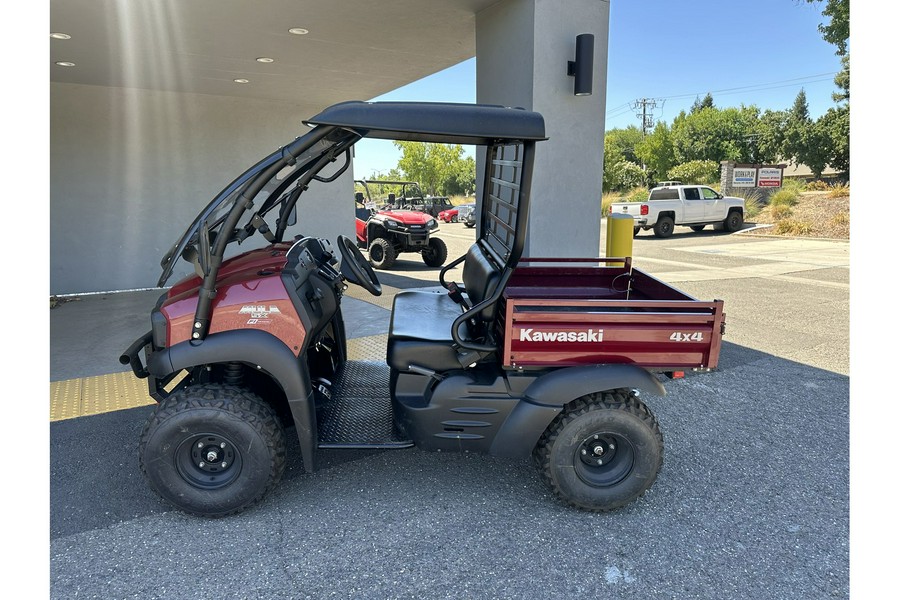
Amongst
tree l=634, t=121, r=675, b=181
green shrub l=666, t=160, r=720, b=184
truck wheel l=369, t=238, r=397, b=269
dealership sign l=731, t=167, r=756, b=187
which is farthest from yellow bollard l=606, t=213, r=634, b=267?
tree l=634, t=121, r=675, b=181

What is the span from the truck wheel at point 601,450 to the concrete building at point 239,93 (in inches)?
104

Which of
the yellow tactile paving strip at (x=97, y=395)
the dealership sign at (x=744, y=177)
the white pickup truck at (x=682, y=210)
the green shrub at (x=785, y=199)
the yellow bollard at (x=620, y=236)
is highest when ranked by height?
the dealership sign at (x=744, y=177)

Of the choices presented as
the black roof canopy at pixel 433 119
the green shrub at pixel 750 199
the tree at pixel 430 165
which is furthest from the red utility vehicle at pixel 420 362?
the tree at pixel 430 165

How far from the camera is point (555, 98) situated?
4801 millimetres

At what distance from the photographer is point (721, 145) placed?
4338 cm

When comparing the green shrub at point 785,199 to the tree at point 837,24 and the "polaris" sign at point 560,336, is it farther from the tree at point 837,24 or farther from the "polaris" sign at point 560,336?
the "polaris" sign at point 560,336

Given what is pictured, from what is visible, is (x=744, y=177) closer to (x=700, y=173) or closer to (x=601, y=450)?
(x=700, y=173)

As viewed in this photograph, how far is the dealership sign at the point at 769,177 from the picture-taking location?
25797 millimetres

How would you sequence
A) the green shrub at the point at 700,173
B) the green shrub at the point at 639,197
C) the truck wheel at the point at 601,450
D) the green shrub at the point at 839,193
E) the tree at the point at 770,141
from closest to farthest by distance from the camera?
the truck wheel at the point at 601,450 → the green shrub at the point at 839,193 → the green shrub at the point at 639,197 → the green shrub at the point at 700,173 → the tree at the point at 770,141

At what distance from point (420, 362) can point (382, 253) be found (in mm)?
8056

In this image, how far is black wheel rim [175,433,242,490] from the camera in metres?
2.49

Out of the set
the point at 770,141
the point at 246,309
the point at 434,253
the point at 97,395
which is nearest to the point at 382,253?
the point at 434,253

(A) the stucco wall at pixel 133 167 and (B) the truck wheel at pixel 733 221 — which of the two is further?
(B) the truck wheel at pixel 733 221

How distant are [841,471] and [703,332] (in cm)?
133
